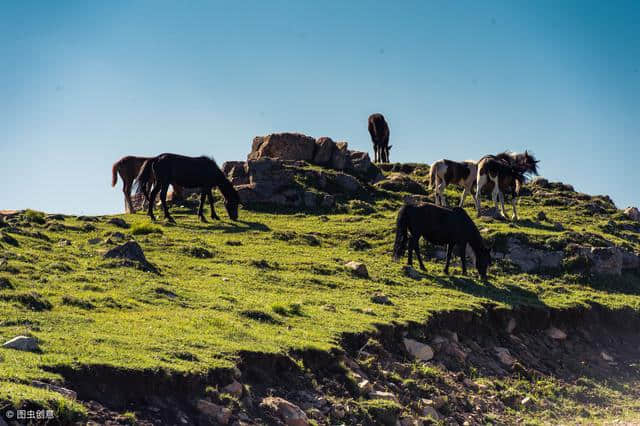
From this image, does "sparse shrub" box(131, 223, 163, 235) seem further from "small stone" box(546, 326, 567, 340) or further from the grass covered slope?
"small stone" box(546, 326, 567, 340)

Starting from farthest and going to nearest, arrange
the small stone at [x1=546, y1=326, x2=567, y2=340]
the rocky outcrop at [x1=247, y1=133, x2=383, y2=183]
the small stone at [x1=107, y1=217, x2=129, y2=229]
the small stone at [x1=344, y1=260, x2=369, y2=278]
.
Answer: the rocky outcrop at [x1=247, y1=133, x2=383, y2=183] < the small stone at [x1=107, y1=217, x2=129, y2=229] < the small stone at [x1=344, y1=260, x2=369, y2=278] < the small stone at [x1=546, y1=326, x2=567, y2=340]

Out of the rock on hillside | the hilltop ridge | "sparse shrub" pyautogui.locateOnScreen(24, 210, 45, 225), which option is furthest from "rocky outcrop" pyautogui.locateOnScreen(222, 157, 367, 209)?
"sparse shrub" pyautogui.locateOnScreen(24, 210, 45, 225)

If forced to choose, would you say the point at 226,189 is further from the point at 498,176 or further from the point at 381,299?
the point at 381,299

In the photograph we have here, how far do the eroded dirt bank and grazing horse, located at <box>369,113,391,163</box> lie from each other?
23.2 metres

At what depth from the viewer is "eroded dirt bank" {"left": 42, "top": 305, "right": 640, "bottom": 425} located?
1058 cm

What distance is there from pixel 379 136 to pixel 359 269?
23.3m

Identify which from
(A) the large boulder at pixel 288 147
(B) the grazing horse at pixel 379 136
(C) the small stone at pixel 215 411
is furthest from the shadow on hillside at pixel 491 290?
(B) the grazing horse at pixel 379 136

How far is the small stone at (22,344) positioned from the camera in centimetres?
1055

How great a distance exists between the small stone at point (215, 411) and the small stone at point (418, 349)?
543cm

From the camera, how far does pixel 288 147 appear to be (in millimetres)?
37281

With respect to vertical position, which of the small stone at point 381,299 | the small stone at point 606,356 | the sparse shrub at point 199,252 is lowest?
the small stone at point 606,356

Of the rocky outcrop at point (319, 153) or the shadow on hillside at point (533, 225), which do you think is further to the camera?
the rocky outcrop at point (319, 153)

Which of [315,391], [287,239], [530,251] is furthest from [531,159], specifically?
[315,391]

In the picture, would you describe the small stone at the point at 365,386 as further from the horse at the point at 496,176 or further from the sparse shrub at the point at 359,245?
the horse at the point at 496,176
